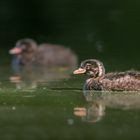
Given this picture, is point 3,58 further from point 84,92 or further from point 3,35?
point 84,92

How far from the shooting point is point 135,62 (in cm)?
1766

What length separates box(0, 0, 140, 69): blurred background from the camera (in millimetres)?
21781

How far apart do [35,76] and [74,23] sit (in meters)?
8.07

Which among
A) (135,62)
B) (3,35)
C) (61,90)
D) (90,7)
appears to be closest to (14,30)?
(3,35)

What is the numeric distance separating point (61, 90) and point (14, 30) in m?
10.7

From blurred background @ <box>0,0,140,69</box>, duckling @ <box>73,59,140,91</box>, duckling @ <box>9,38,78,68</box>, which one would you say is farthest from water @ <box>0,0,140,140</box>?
duckling @ <box>9,38,78,68</box>

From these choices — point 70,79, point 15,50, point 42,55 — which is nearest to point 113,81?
point 70,79

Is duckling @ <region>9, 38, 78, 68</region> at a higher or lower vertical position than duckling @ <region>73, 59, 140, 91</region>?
higher

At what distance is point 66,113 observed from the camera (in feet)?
35.7

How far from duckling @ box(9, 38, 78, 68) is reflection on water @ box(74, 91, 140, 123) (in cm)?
614

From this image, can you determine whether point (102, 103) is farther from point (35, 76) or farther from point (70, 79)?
point (35, 76)

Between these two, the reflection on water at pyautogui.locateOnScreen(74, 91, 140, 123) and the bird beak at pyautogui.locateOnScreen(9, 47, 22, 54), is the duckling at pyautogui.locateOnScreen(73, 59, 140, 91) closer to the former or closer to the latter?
the reflection on water at pyautogui.locateOnScreen(74, 91, 140, 123)

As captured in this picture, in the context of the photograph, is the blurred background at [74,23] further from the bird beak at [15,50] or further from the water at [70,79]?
the bird beak at [15,50]

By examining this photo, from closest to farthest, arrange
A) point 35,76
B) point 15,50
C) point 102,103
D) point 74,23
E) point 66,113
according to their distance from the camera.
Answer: point 66,113 < point 102,103 < point 35,76 < point 15,50 < point 74,23
